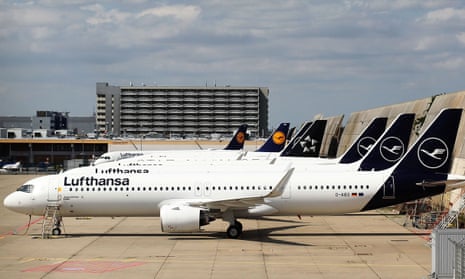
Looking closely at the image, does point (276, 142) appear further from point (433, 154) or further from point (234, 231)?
point (234, 231)

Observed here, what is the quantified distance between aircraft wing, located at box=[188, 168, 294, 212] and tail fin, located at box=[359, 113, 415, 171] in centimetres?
828

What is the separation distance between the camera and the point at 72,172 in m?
38.6

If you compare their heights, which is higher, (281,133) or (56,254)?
(281,133)

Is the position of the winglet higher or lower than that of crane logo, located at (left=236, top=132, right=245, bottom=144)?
lower

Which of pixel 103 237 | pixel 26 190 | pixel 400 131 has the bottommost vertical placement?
pixel 103 237

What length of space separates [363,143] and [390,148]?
6520 mm

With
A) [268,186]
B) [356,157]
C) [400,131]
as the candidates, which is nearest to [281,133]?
[356,157]

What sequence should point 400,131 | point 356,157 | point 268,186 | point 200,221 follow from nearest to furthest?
point 200,221 → point 268,186 → point 400,131 → point 356,157

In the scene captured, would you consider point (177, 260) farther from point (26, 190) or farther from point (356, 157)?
point (356, 157)

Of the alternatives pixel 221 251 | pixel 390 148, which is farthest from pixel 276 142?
pixel 221 251

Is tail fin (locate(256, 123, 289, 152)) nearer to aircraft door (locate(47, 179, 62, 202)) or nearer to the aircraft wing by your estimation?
the aircraft wing

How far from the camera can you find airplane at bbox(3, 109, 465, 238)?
120 feet

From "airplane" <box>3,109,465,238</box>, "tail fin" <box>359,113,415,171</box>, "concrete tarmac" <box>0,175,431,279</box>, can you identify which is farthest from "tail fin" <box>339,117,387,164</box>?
"airplane" <box>3,109,465,238</box>

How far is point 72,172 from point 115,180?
2.74m
